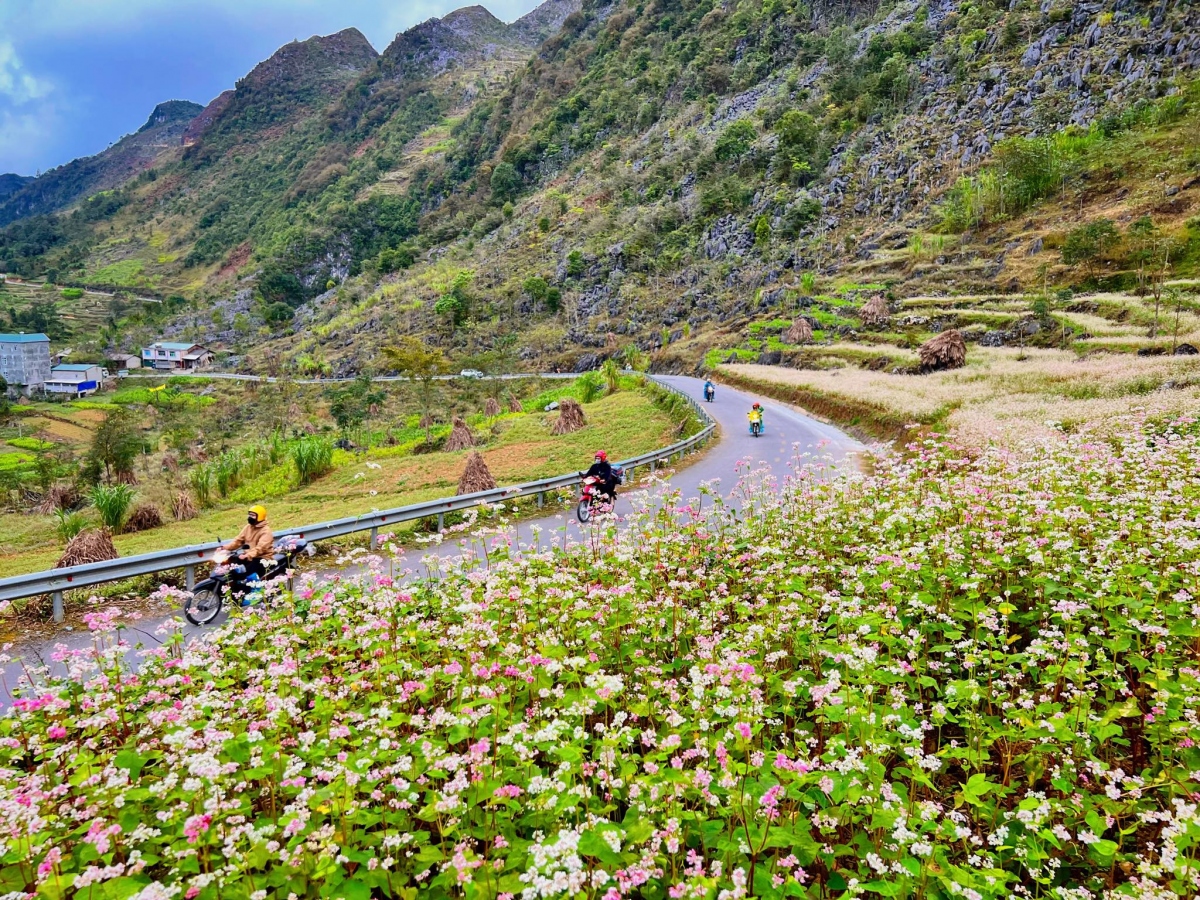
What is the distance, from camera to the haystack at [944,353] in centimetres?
3134

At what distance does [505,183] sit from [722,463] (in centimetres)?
12709

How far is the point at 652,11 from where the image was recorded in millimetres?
141750

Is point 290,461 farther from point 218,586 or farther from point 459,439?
point 218,586

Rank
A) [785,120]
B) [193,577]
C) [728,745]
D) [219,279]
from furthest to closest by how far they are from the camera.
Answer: [219,279] → [785,120] → [193,577] → [728,745]

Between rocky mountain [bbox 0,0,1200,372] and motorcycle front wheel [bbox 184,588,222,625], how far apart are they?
165 feet

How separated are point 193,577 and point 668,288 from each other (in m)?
73.0

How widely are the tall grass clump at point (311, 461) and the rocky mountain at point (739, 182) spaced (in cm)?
4623

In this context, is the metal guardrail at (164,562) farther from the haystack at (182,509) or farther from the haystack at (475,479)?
the haystack at (182,509)

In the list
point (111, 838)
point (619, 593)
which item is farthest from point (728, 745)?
point (111, 838)

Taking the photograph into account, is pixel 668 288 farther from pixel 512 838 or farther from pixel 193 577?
pixel 512 838

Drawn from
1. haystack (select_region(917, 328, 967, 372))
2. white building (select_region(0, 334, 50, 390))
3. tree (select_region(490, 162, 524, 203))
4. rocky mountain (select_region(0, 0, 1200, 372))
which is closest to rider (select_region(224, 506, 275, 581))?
haystack (select_region(917, 328, 967, 372))

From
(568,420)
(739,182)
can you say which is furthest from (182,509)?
(739,182)

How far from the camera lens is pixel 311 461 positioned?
23406mm

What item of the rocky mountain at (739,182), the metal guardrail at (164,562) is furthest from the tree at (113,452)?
the rocky mountain at (739,182)
